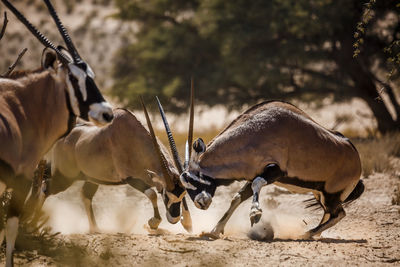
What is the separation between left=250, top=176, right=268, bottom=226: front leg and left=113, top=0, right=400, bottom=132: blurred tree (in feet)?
24.0

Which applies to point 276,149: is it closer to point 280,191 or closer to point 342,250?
point 342,250

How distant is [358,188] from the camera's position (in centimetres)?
750

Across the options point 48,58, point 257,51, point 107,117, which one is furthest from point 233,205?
point 257,51

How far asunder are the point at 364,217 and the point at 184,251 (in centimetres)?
366

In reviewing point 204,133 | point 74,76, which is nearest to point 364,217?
point 74,76

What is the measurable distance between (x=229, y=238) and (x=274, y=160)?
1080 mm

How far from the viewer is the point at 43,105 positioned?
475 cm

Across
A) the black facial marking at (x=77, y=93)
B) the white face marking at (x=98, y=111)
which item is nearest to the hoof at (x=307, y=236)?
the white face marking at (x=98, y=111)

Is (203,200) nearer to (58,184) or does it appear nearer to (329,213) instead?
(329,213)

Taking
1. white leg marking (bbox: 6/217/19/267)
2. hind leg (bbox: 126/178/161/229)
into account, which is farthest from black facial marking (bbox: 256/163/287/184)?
white leg marking (bbox: 6/217/19/267)

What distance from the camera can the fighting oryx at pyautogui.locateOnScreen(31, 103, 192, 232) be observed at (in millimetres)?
7352

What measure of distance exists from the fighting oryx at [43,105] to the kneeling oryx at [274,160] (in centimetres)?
221

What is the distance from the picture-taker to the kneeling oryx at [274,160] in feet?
21.9

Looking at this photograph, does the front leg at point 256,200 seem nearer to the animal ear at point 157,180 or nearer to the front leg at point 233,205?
the front leg at point 233,205
